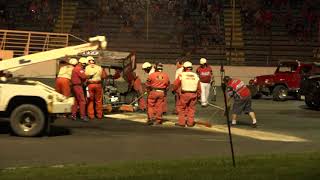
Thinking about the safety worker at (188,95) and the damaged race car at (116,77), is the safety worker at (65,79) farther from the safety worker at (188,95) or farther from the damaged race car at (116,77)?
the safety worker at (188,95)

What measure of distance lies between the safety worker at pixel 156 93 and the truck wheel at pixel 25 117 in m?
3.70

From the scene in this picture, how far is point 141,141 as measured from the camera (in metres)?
13.7

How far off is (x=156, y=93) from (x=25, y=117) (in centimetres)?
402

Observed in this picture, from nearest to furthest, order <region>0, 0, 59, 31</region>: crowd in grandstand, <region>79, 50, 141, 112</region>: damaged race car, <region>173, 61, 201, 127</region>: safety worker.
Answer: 1. <region>173, 61, 201, 127</region>: safety worker
2. <region>79, 50, 141, 112</region>: damaged race car
3. <region>0, 0, 59, 31</region>: crowd in grandstand

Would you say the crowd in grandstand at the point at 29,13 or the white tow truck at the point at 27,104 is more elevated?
the crowd in grandstand at the point at 29,13

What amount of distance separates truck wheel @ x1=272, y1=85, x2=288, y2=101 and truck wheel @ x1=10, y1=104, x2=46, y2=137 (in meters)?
15.3

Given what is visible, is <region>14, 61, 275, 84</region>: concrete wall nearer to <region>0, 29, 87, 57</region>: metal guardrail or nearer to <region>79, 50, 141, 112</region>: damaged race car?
<region>79, 50, 141, 112</region>: damaged race car

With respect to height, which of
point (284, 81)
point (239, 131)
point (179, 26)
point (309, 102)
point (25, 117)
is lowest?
point (239, 131)

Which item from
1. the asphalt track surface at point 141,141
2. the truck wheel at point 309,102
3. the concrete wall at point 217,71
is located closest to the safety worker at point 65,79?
the asphalt track surface at point 141,141

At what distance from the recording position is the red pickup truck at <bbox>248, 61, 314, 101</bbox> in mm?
27047

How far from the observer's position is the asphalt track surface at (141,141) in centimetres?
1141

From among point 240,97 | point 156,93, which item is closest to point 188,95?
point 156,93

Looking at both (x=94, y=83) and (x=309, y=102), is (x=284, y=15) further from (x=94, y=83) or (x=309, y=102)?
(x=94, y=83)

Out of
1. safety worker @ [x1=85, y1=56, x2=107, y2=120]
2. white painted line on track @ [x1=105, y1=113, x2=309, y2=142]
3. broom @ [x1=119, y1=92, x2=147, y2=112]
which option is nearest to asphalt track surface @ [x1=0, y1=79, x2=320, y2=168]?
white painted line on track @ [x1=105, y1=113, x2=309, y2=142]
